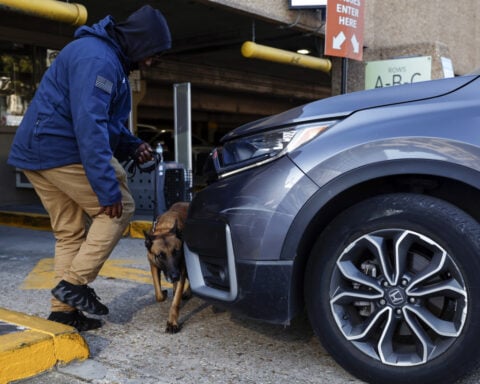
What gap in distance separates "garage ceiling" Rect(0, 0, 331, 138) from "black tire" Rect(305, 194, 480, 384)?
580 centimetres

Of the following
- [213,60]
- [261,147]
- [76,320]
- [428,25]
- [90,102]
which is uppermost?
[428,25]

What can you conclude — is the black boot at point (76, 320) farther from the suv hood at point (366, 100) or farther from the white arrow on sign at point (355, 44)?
the white arrow on sign at point (355, 44)

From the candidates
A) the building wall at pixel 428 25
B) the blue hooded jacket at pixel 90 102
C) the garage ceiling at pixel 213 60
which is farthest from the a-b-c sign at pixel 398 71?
the blue hooded jacket at pixel 90 102

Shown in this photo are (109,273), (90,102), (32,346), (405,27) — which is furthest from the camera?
(405,27)

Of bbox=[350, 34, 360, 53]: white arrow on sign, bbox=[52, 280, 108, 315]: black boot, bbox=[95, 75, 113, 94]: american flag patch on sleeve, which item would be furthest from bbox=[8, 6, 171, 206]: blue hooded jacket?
bbox=[350, 34, 360, 53]: white arrow on sign

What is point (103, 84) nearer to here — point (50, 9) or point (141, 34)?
point (141, 34)

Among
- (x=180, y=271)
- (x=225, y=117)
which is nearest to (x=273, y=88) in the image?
(x=225, y=117)

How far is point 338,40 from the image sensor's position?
706cm

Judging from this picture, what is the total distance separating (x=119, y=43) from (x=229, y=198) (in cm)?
109

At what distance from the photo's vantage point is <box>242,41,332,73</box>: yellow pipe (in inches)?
316

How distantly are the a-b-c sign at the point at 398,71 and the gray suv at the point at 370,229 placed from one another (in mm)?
5497

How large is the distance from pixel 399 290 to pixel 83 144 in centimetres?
165

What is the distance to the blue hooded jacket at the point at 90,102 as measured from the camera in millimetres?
2807

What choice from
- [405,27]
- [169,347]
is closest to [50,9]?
[169,347]
